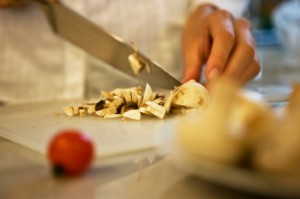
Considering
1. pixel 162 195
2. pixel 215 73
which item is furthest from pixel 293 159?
pixel 215 73

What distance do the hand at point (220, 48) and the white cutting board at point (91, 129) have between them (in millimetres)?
205

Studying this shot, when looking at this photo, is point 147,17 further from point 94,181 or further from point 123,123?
point 94,181

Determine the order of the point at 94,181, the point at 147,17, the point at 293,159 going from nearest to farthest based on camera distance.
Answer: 1. the point at 293,159
2. the point at 94,181
3. the point at 147,17

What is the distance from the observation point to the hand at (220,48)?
910mm

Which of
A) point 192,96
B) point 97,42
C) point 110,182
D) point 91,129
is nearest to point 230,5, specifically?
point 97,42

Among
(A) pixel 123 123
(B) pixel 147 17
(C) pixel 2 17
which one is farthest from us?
(B) pixel 147 17

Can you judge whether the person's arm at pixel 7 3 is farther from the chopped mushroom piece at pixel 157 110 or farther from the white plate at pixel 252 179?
the white plate at pixel 252 179

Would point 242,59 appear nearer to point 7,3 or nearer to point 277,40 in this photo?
point 7,3

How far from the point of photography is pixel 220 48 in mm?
913

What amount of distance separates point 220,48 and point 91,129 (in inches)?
13.3

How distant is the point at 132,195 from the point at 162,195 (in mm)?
28

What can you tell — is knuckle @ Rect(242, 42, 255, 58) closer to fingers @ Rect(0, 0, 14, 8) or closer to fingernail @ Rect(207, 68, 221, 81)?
fingernail @ Rect(207, 68, 221, 81)

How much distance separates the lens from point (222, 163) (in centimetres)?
37

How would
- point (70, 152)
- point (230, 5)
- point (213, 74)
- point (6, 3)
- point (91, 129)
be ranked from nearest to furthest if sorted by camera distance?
point (70, 152), point (91, 129), point (213, 74), point (6, 3), point (230, 5)
